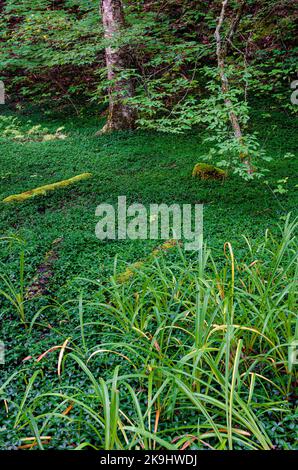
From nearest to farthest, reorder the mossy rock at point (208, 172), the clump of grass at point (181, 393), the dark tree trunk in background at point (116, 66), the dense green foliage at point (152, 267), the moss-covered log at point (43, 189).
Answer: the clump of grass at point (181, 393), the dense green foliage at point (152, 267), the moss-covered log at point (43, 189), the mossy rock at point (208, 172), the dark tree trunk in background at point (116, 66)

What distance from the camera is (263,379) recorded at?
81.0 inches

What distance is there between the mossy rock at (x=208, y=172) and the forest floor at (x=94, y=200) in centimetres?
12

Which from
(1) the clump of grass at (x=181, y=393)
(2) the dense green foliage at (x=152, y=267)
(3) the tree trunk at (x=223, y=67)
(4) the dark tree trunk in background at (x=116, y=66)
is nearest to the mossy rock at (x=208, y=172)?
(2) the dense green foliage at (x=152, y=267)

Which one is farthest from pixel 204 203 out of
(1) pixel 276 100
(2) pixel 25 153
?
(1) pixel 276 100

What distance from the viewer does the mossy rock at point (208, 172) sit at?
18.0 ft

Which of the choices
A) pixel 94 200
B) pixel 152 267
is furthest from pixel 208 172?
pixel 152 267

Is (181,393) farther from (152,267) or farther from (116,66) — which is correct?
(116,66)

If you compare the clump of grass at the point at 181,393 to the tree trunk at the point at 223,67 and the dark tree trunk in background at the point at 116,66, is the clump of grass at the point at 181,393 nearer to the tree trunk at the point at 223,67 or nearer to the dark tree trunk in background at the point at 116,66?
the tree trunk at the point at 223,67

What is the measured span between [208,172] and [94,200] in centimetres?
159

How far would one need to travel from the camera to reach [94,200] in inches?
198

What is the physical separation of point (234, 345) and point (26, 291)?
169 cm

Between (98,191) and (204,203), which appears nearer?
(204,203)
